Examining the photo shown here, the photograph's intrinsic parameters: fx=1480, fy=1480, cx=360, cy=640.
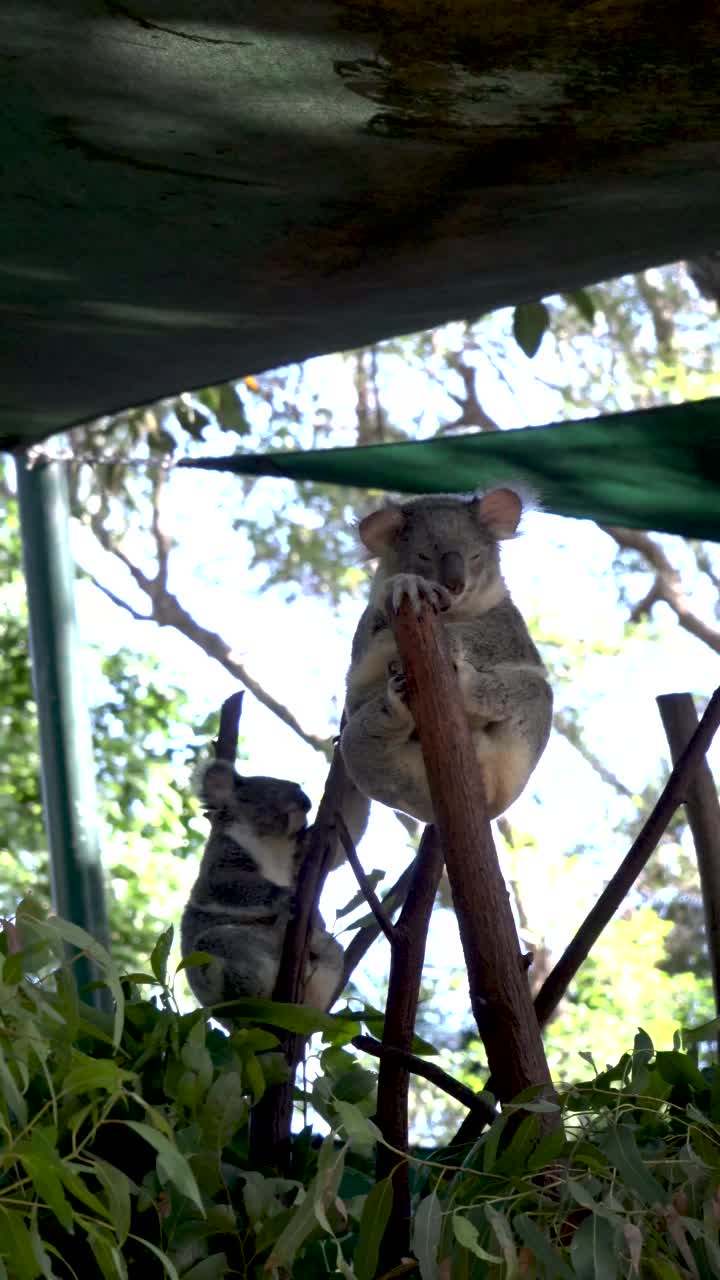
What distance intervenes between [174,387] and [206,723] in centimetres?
487

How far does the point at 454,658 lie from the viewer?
207 cm

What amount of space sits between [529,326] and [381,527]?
3.05ft

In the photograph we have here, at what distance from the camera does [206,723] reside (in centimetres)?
724

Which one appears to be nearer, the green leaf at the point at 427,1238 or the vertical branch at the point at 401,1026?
the green leaf at the point at 427,1238

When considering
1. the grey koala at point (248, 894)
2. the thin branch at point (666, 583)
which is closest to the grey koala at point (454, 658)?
the grey koala at point (248, 894)

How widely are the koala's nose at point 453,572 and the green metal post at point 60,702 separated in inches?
33.6

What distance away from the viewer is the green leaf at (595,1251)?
49.1 inches

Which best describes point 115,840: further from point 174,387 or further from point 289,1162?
point 289,1162

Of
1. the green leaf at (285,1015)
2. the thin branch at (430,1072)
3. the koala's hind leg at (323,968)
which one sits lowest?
the thin branch at (430,1072)

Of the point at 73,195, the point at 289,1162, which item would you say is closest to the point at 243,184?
the point at 73,195

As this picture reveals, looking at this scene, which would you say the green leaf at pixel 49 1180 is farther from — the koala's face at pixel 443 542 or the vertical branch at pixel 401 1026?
the koala's face at pixel 443 542

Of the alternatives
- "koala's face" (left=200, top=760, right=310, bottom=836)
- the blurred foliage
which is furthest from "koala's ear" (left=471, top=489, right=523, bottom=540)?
the blurred foliage

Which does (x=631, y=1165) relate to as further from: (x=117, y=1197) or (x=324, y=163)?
(x=324, y=163)

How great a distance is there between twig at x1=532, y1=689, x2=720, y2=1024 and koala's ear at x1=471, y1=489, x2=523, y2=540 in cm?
50
